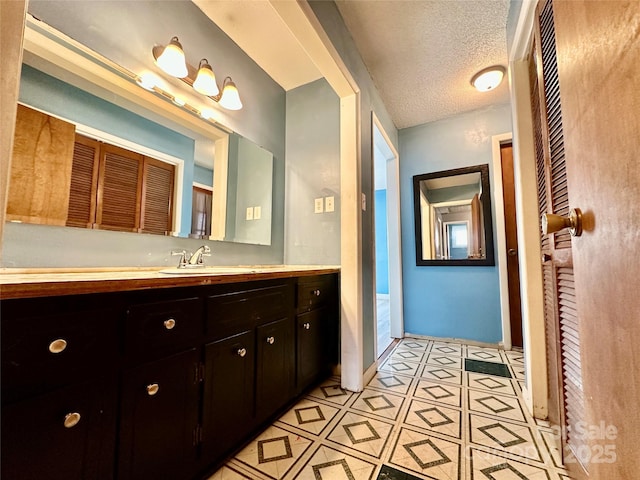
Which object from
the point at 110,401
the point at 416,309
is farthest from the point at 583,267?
the point at 416,309

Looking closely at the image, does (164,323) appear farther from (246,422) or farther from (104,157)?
(104,157)

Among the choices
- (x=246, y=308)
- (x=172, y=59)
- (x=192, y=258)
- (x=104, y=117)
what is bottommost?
(x=246, y=308)

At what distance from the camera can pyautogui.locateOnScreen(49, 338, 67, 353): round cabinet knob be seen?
60 cm

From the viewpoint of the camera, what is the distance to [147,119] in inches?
52.4

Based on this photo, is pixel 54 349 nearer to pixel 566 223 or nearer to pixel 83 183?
pixel 83 183

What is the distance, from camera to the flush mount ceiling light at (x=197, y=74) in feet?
4.40

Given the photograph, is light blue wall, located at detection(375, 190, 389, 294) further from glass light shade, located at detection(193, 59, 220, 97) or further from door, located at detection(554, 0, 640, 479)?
door, located at detection(554, 0, 640, 479)

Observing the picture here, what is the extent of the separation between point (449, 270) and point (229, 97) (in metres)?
2.57

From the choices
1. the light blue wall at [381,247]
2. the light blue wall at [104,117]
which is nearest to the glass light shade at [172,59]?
the light blue wall at [104,117]

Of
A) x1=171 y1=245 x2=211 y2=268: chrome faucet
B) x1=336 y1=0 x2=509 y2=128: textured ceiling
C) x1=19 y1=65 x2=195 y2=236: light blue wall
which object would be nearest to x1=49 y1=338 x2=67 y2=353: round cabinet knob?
x1=171 y1=245 x2=211 y2=268: chrome faucet

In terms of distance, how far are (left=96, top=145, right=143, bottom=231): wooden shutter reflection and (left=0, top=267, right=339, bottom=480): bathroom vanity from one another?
0.82 ft

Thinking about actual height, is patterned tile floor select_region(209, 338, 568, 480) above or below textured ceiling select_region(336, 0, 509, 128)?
below

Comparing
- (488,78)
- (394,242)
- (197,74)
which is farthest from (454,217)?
(197,74)

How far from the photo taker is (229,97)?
67.1 inches
